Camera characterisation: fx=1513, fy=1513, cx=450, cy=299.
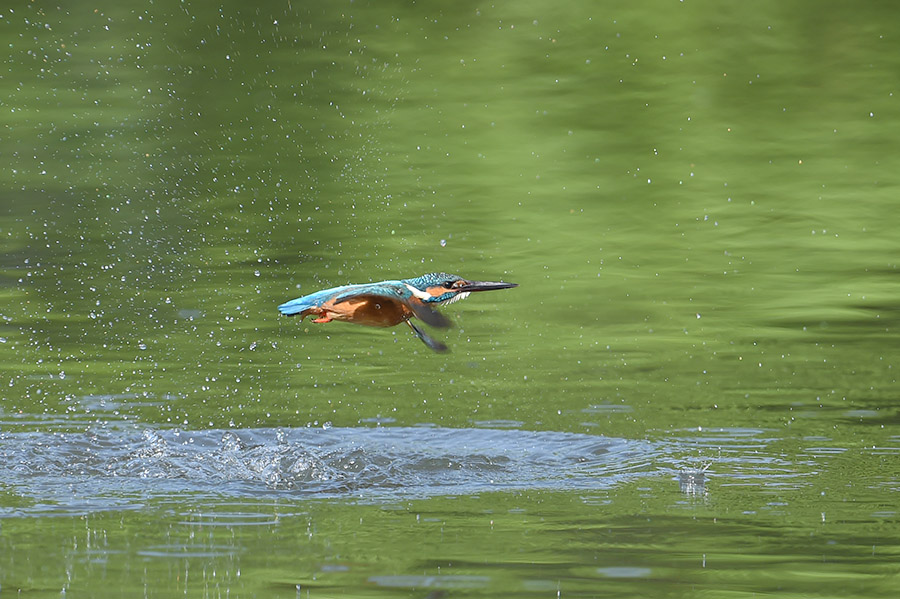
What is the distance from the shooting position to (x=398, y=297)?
433 centimetres

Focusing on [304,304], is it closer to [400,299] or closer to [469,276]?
[400,299]

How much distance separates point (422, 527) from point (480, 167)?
583cm

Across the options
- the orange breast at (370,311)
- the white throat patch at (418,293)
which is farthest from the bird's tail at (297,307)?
the white throat patch at (418,293)

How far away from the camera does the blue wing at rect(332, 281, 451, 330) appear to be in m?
4.15

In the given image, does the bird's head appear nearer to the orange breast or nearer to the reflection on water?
the orange breast

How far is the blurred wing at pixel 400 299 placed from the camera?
4145mm

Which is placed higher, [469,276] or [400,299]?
[469,276]

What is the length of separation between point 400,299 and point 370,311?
0.25 meters

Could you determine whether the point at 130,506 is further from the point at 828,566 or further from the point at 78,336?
the point at 78,336

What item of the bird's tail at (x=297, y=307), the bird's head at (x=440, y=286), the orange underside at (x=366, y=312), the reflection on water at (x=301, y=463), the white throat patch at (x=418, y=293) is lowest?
the reflection on water at (x=301, y=463)

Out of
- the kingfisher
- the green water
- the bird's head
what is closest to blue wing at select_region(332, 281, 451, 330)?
the kingfisher

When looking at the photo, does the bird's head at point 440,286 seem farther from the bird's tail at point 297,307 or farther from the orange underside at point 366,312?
the bird's tail at point 297,307

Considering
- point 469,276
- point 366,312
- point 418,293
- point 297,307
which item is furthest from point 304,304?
point 469,276

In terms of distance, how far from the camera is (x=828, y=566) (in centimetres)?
368
